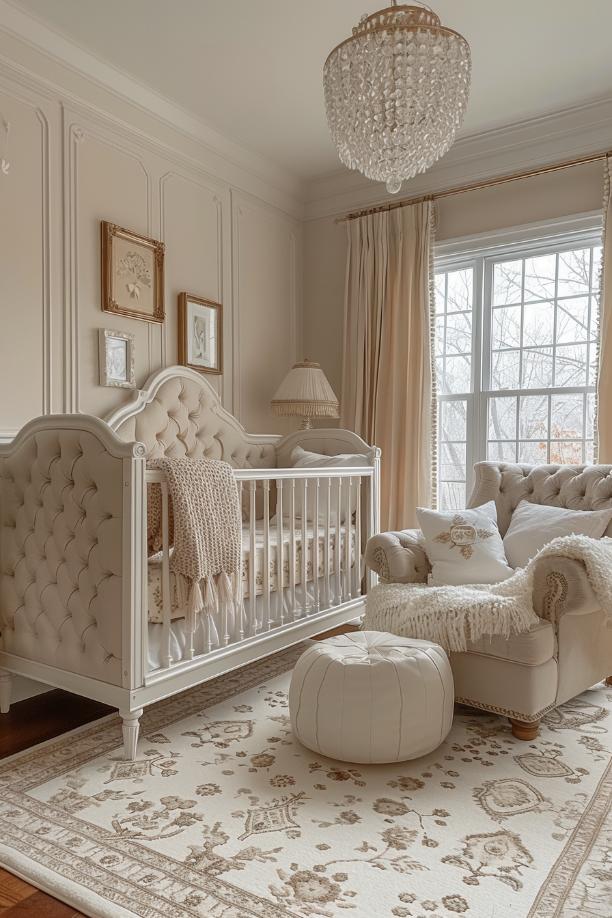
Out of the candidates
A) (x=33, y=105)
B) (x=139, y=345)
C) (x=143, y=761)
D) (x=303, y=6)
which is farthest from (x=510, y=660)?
(x=33, y=105)

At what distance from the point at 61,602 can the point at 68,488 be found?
37 cm

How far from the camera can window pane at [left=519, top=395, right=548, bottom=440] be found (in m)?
3.57

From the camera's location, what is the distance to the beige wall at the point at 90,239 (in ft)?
8.46

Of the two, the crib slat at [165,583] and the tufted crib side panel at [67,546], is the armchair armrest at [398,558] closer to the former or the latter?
the crib slat at [165,583]

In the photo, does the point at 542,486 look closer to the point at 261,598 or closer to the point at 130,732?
the point at 261,598

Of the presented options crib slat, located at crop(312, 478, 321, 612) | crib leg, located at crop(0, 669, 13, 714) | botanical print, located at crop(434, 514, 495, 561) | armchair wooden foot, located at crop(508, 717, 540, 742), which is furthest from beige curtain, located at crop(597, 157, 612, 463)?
crib leg, located at crop(0, 669, 13, 714)

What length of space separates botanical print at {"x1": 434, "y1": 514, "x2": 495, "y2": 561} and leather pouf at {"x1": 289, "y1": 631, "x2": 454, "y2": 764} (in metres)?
0.64

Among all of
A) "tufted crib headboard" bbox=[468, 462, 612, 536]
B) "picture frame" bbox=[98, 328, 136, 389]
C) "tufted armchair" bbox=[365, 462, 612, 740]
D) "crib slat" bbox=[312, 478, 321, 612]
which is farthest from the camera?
"picture frame" bbox=[98, 328, 136, 389]

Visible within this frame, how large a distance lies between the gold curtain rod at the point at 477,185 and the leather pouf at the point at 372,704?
8.64ft

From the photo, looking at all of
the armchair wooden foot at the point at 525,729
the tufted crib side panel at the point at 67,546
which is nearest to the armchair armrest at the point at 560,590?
the armchair wooden foot at the point at 525,729

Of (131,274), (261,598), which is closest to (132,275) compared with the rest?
(131,274)

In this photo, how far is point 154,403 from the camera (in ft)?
10.1

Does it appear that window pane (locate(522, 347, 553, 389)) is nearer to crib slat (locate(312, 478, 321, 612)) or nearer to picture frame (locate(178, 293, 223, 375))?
crib slat (locate(312, 478, 321, 612))

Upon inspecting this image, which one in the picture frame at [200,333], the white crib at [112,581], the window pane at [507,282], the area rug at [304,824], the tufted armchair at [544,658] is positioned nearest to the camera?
the area rug at [304,824]
